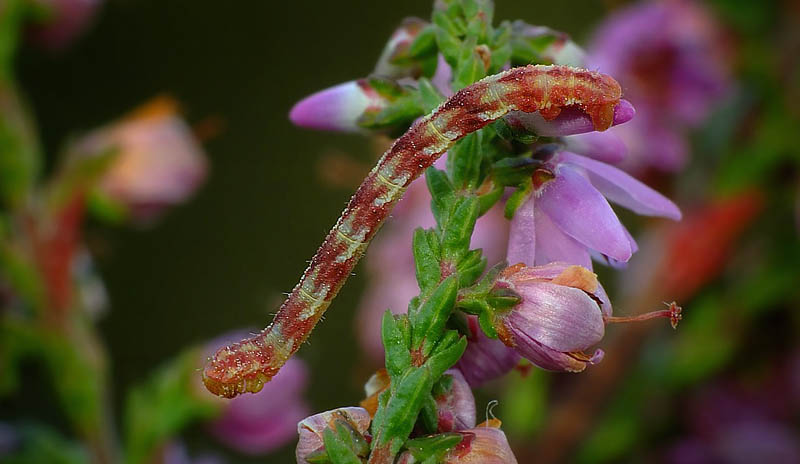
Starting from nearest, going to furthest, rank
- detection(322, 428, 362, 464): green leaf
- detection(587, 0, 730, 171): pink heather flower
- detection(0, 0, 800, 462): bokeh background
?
detection(322, 428, 362, 464): green leaf, detection(587, 0, 730, 171): pink heather flower, detection(0, 0, 800, 462): bokeh background

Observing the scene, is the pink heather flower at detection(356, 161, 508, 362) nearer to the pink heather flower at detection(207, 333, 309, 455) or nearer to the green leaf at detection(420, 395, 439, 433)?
the pink heather flower at detection(207, 333, 309, 455)

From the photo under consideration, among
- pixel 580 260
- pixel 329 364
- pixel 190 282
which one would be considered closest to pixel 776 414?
pixel 580 260

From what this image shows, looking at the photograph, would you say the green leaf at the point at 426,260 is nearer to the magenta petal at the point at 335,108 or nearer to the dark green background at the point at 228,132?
the magenta petal at the point at 335,108

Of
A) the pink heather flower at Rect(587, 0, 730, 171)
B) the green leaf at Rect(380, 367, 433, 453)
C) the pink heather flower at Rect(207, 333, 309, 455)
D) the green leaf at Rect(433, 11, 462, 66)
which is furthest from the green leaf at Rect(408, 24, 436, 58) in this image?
the pink heather flower at Rect(587, 0, 730, 171)

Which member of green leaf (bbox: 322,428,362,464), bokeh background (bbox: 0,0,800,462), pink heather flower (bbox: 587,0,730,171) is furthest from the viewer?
bokeh background (bbox: 0,0,800,462)

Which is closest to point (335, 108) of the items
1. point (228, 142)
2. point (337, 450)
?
point (337, 450)
